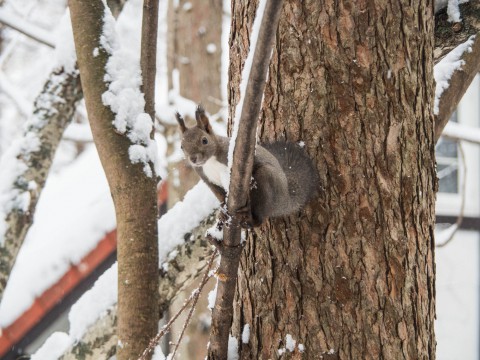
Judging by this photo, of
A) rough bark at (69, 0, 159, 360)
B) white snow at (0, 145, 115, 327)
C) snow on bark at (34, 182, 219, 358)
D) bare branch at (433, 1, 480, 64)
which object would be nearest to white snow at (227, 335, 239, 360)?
rough bark at (69, 0, 159, 360)

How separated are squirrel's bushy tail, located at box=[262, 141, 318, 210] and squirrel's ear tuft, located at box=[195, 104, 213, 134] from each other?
0.61 ft

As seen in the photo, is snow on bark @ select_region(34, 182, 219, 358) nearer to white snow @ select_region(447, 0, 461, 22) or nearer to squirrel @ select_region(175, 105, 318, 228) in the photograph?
squirrel @ select_region(175, 105, 318, 228)

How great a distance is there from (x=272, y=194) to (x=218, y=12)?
3.85 metres

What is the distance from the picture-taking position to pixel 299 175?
1.23 meters

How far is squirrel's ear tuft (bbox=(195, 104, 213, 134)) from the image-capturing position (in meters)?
1.25

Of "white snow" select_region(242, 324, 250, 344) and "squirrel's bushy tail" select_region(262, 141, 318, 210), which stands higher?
"squirrel's bushy tail" select_region(262, 141, 318, 210)

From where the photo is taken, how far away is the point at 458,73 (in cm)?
174

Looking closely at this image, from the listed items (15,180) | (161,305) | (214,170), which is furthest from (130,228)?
(15,180)

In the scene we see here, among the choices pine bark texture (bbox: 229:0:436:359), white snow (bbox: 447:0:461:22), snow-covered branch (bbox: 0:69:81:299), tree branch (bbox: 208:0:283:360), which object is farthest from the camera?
snow-covered branch (bbox: 0:69:81:299)

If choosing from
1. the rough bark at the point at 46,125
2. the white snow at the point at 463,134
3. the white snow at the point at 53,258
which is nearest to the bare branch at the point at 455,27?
the rough bark at the point at 46,125

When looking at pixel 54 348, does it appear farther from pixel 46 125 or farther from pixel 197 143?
pixel 197 143

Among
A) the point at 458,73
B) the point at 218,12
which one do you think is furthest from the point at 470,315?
the point at 458,73

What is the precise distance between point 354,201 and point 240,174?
1.03 feet

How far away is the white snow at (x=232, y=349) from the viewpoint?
1245mm
